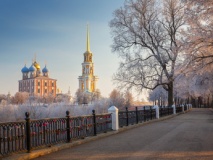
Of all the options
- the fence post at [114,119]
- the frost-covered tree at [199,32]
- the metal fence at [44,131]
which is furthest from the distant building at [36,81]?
the metal fence at [44,131]

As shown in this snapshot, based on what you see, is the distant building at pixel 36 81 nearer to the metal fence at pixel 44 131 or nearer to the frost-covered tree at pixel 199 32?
the frost-covered tree at pixel 199 32

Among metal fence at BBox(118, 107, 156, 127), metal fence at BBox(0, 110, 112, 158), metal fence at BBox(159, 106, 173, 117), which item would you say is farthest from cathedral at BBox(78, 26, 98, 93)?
metal fence at BBox(0, 110, 112, 158)

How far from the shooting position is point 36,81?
6609 inches

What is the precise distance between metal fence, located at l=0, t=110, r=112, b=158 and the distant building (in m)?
155

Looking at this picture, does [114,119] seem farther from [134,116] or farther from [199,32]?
[199,32]

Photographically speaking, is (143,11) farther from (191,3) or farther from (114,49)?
(191,3)

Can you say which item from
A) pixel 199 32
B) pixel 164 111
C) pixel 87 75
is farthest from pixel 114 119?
pixel 87 75

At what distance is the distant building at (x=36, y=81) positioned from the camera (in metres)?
169

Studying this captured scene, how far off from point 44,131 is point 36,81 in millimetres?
161540

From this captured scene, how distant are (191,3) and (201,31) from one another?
3474 mm

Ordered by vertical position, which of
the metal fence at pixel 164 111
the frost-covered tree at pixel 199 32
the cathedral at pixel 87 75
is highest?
the cathedral at pixel 87 75

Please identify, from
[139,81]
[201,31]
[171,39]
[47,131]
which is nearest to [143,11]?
[171,39]

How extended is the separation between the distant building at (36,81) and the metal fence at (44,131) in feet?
508

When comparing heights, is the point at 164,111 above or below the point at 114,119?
below
